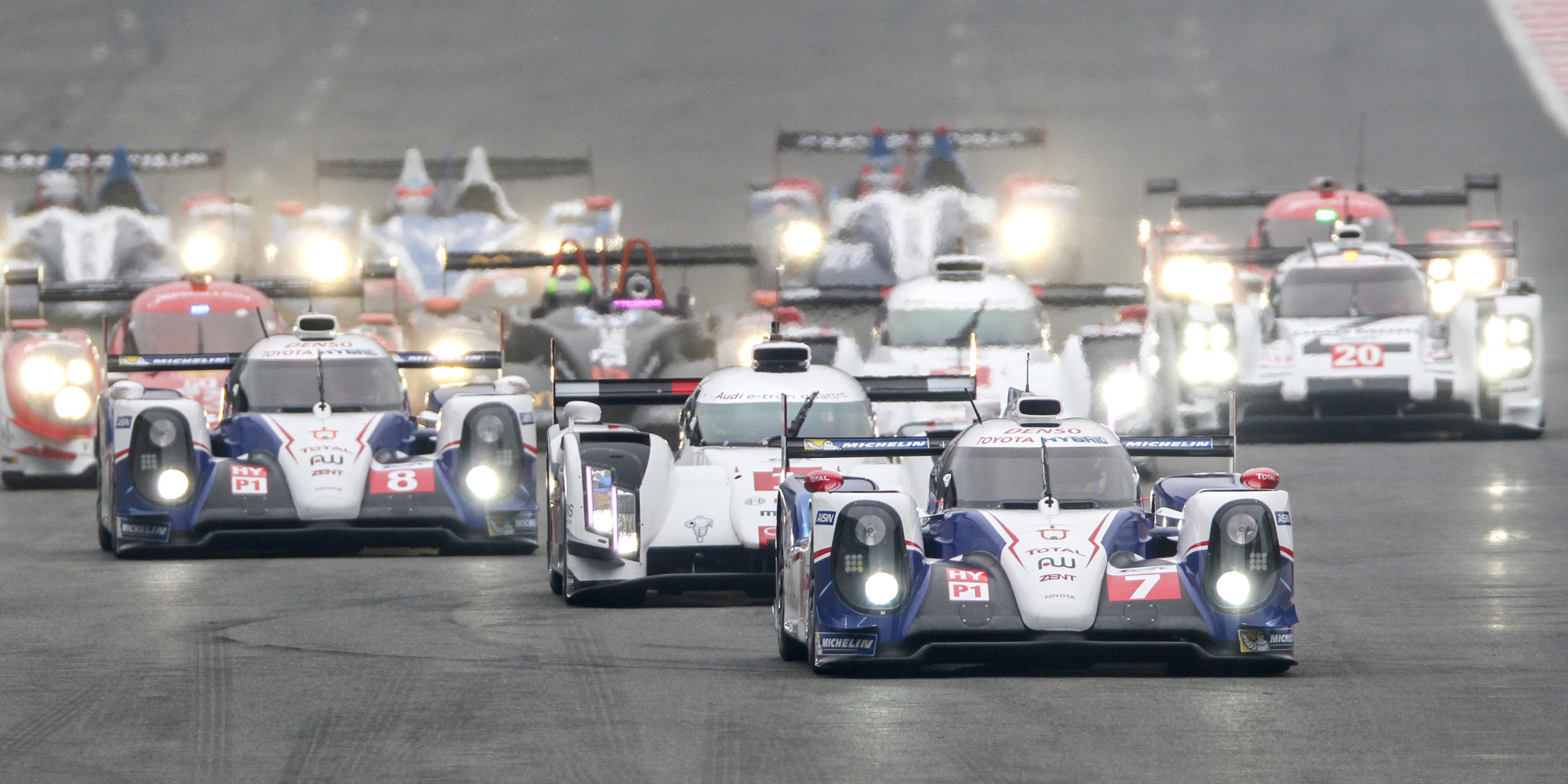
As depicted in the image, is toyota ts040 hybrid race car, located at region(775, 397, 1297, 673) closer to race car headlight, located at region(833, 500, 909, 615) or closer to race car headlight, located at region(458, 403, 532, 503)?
race car headlight, located at region(833, 500, 909, 615)

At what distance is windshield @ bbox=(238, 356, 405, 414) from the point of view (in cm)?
1788

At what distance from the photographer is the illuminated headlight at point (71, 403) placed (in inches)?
880

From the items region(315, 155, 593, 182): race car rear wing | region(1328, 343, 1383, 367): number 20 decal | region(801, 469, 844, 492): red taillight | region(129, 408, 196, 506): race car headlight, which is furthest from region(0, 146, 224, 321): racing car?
region(801, 469, 844, 492): red taillight

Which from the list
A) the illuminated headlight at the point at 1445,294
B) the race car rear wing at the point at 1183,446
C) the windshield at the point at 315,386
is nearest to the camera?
the race car rear wing at the point at 1183,446

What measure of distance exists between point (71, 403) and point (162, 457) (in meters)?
5.92

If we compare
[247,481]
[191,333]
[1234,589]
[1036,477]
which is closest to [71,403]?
[191,333]

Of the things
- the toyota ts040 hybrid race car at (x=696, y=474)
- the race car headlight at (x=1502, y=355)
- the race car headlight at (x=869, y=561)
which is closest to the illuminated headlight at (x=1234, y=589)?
the race car headlight at (x=869, y=561)

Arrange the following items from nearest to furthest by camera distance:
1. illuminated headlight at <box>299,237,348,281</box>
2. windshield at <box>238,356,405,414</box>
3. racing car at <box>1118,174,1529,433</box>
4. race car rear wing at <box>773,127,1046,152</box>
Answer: windshield at <box>238,356,405,414</box> → racing car at <box>1118,174,1529,433</box> → illuminated headlight at <box>299,237,348,281</box> → race car rear wing at <box>773,127,1046,152</box>

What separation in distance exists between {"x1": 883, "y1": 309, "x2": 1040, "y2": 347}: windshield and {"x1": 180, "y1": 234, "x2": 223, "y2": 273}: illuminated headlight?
9336mm

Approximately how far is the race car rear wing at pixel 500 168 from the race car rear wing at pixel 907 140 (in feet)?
8.87

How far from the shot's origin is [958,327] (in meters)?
22.3

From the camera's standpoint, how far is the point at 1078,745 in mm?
9219

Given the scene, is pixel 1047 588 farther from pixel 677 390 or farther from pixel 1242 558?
pixel 677 390

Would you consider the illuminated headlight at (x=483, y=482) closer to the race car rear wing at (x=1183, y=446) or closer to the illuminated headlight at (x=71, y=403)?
the race car rear wing at (x=1183, y=446)
